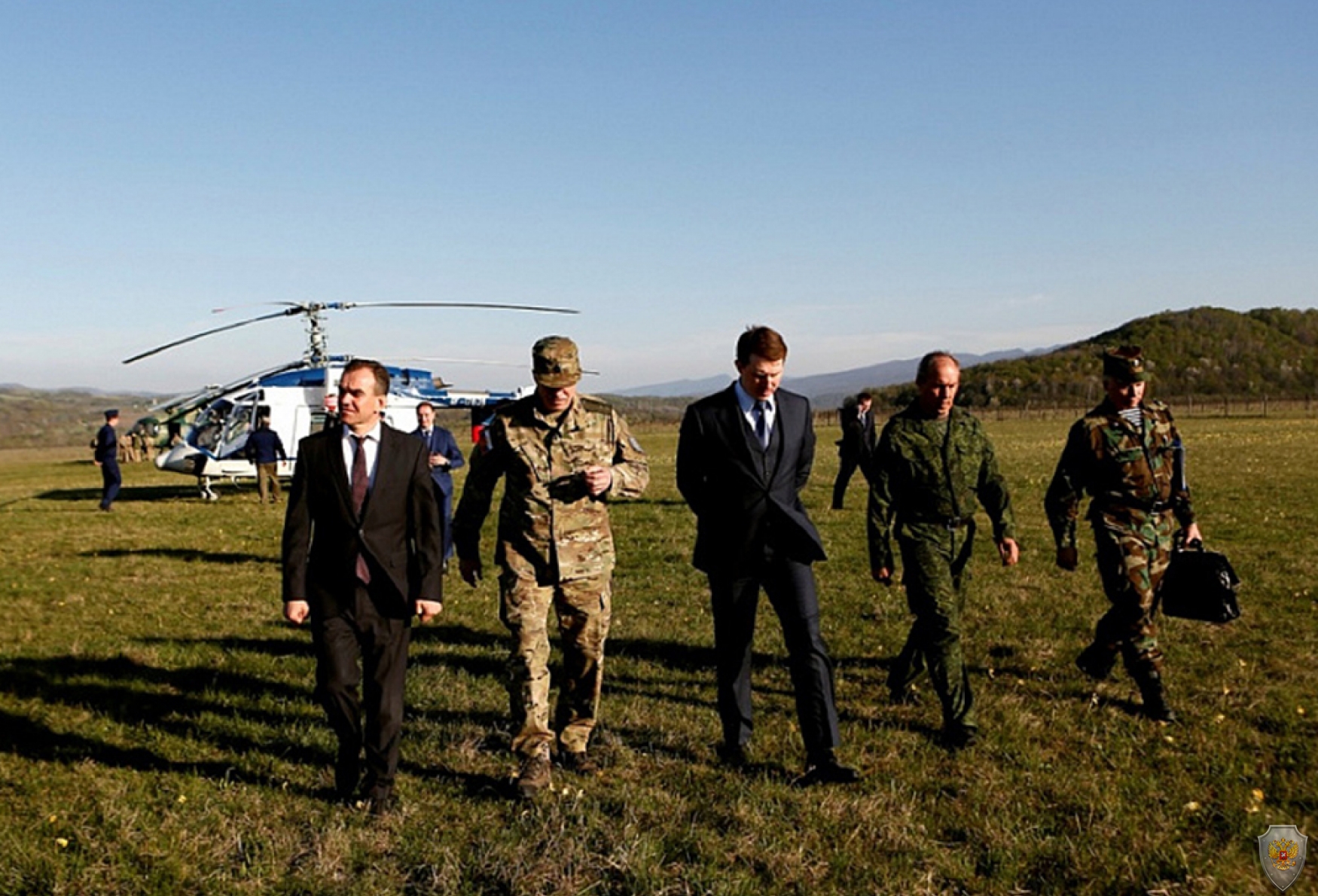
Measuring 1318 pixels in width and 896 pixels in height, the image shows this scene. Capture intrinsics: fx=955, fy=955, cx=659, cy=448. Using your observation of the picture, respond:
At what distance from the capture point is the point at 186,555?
15.0 meters

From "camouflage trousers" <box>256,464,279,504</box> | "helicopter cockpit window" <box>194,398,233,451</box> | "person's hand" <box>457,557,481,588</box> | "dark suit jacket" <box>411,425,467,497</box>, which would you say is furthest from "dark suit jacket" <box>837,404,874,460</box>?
"helicopter cockpit window" <box>194,398,233,451</box>

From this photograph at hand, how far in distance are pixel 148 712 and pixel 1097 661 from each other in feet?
21.8

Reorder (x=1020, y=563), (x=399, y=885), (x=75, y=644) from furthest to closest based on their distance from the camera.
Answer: (x=1020, y=563) → (x=75, y=644) → (x=399, y=885)

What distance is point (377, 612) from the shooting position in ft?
16.2

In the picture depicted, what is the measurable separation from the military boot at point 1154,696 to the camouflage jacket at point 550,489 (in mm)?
3538

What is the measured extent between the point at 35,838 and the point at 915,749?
468 cm

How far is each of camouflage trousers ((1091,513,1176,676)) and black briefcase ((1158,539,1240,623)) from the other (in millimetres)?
Answer: 89

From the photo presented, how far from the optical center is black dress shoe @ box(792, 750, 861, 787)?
201 inches

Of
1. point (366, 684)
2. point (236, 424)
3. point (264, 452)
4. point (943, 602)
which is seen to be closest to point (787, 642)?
point (943, 602)

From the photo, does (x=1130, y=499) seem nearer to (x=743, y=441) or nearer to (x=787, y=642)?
(x=787, y=642)

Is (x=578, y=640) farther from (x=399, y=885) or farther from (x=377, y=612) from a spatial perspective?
(x=399, y=885)

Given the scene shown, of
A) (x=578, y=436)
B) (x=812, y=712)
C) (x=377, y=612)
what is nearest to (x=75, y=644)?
(x=377, y=612)

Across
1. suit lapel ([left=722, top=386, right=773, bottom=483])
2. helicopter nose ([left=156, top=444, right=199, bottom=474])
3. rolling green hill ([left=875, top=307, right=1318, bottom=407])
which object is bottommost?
helicopter nose ([left=156, top=444, right=199, bottom=474])

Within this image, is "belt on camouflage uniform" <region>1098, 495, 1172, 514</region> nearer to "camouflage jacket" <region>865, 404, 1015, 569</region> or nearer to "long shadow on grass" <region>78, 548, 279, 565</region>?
"camouflage jacket" <region>865, 404, 1015, 569</region>
